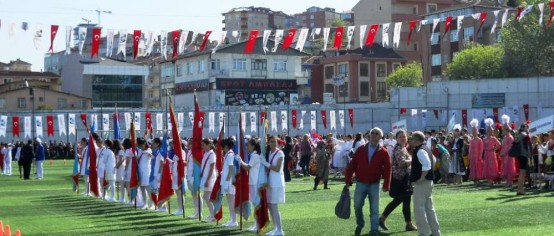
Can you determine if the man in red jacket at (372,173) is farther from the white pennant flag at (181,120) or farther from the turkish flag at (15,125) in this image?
the turkish flag at (15,125)

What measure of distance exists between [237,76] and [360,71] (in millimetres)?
16784

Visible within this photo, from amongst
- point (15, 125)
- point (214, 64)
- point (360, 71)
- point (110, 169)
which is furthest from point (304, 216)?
point (360, 71)

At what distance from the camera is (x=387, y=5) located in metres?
122

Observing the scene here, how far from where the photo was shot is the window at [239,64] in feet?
324

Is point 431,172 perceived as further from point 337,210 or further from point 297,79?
point 297,79

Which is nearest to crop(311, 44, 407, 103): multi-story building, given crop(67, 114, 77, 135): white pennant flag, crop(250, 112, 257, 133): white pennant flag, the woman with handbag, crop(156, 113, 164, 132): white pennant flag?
crop(250, 112, 257, 133): white pennant flag

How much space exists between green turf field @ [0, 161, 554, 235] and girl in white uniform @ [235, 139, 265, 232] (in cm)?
84

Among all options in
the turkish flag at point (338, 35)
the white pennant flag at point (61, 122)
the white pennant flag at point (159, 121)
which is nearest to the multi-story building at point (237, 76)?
the white pennant flag at point (159, 121)

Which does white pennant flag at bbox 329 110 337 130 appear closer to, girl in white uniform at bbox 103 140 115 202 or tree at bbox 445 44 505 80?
tree at bbox 445 44 505 80

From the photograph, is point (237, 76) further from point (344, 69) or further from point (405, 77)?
point (405, 77)

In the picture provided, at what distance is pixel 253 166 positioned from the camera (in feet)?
58.6

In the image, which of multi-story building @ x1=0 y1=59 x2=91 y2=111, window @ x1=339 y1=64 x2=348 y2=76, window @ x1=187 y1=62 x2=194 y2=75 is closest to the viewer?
multi-story building @ x1=0 y1=59 x2=91 y2=111

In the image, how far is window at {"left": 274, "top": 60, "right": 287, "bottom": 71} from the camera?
103250 mm

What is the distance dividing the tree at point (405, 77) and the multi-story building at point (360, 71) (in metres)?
3.99
